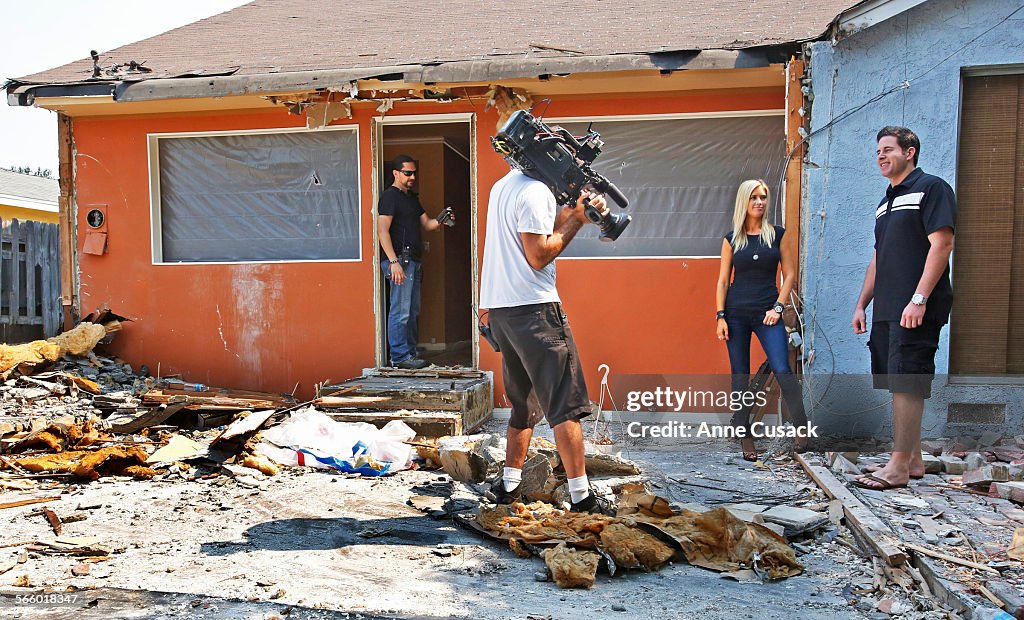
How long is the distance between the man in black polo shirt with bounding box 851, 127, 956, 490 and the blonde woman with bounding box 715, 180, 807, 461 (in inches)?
33.5

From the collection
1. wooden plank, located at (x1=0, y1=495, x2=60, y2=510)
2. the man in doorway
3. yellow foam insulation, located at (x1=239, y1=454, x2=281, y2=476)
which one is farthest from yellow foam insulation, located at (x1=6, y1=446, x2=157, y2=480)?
the man in doorway

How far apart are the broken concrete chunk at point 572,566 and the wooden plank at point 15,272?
9.03m

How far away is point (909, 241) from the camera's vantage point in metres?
4.57

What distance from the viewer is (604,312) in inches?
286

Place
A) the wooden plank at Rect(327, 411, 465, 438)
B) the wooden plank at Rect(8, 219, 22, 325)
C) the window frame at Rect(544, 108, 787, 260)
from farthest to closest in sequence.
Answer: the wooden plank at Rect(8, 219, 22, 325), the window frame at Rect(544, 108, 787, 260), the wooden plank at Rect(327, 411, 465, 438)

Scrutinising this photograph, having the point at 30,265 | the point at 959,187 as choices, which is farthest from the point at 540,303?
the point at 30,265

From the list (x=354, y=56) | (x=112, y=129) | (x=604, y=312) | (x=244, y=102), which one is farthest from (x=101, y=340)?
(x=604, y=312)

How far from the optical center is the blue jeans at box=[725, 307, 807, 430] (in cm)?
555

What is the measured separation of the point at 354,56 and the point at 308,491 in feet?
13.6

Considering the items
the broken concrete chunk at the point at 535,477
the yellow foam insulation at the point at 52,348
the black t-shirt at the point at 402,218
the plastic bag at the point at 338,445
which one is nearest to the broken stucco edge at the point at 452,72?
the black t-shirt at the point at 402,218

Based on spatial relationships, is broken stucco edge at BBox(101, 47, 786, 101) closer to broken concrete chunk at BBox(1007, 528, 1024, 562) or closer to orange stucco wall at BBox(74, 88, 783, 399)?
orange stucco wall at BBox(74, 88, 783, 399)

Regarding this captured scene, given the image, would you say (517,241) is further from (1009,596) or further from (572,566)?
(1009,596)

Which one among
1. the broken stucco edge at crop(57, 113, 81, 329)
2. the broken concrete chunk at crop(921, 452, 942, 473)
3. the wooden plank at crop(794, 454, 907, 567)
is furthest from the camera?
the broken stucco edge at crop(57, 113, 81, 329)

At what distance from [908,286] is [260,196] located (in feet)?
19.6
